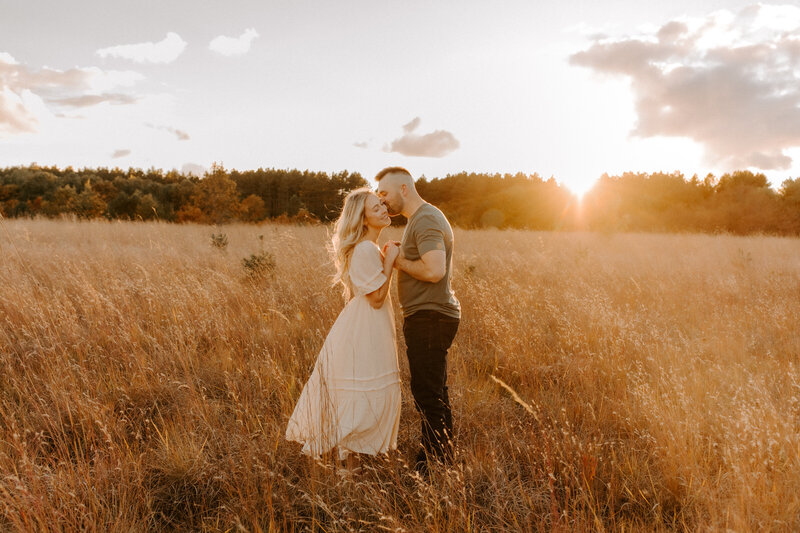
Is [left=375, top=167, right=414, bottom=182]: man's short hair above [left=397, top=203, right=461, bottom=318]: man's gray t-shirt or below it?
above

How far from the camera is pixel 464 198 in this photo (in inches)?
1719

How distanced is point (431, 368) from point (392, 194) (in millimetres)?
1243

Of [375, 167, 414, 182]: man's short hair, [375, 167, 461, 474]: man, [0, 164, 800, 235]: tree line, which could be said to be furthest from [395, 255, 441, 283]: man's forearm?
[0, 164, 800, 235]: tree line

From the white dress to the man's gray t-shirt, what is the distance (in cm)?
26

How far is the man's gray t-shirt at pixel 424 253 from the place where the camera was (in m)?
2.86

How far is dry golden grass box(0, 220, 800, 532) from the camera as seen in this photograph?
2.41 meters

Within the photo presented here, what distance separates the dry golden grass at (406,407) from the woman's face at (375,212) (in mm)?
1332

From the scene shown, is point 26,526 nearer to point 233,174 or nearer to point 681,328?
point 681,328

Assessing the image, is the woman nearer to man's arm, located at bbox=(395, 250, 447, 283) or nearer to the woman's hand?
the woman's hand

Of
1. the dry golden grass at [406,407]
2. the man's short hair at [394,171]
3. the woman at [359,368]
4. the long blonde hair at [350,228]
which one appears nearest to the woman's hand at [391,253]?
the woman at [359,368]

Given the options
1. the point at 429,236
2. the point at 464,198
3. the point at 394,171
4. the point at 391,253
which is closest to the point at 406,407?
the point at 391,253

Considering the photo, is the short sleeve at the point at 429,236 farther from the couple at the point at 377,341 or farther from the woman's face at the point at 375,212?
the woman's face at the point at 375,212

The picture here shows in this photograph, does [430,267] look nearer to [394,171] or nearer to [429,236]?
[429,236]

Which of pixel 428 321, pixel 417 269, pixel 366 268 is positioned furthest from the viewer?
pixel 428 321
